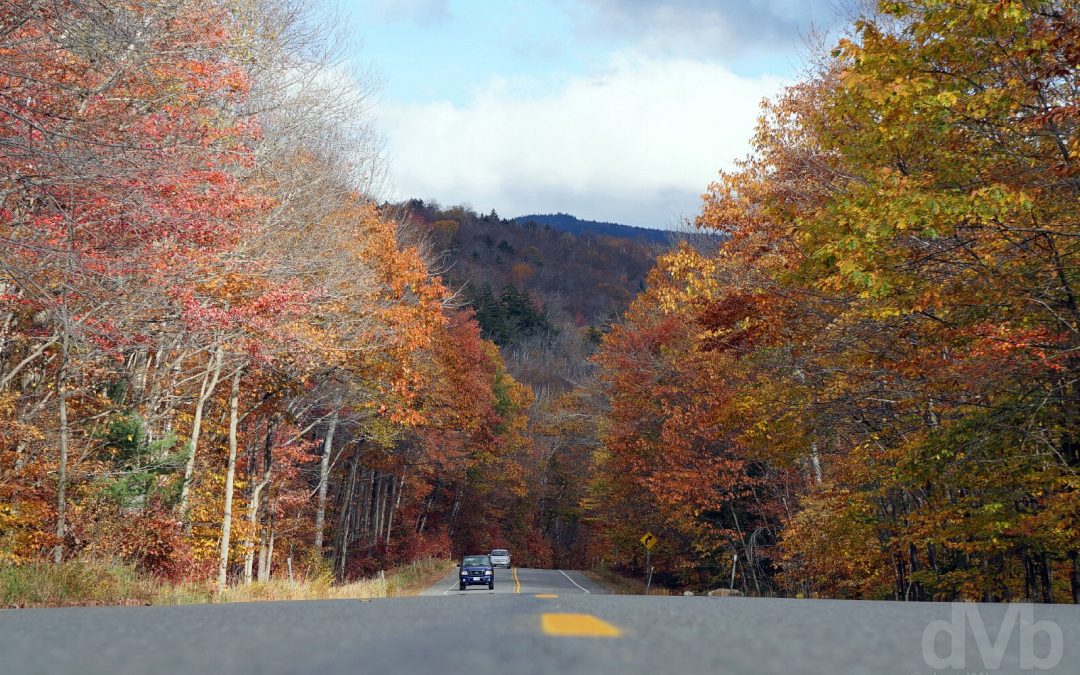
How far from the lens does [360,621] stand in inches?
205

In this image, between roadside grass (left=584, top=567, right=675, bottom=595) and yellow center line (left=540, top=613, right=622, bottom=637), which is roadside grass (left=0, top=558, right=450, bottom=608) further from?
roadside grass (left=584, top=567, right=675, bottom=595)

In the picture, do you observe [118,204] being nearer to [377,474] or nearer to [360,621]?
[360,621]

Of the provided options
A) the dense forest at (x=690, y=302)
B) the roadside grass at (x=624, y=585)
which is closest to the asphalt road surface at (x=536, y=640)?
the dense forest at (x=690, y=302)

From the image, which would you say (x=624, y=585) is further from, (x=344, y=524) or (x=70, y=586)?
(x=70, y=586)

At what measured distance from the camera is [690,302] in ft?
74.1

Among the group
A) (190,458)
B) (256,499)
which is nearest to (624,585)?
(256,499)

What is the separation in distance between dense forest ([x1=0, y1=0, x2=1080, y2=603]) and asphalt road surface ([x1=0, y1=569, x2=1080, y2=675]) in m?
6.98

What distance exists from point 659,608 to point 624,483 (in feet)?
108

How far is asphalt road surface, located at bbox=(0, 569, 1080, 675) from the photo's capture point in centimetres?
345

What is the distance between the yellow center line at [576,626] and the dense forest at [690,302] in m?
8.19

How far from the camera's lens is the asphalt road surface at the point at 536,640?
3.45 metres

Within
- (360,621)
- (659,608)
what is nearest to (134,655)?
(360,621)

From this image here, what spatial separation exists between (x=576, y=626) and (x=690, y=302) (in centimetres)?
1843

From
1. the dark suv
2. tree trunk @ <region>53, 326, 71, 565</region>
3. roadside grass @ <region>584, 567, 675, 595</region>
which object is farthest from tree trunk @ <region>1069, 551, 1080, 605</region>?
the dark suv
